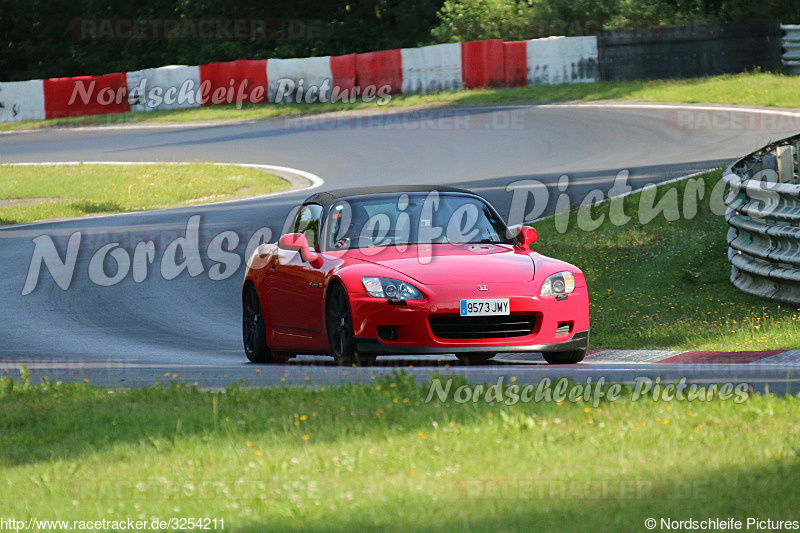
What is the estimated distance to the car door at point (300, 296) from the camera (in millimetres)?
10539

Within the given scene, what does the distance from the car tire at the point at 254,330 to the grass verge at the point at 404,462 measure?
3.78m

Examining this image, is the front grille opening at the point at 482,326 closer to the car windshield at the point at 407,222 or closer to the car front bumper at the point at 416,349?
the car front bumper at the point at 416,349

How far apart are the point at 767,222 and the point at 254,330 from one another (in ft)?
18.4

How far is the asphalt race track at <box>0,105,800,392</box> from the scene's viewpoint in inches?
388

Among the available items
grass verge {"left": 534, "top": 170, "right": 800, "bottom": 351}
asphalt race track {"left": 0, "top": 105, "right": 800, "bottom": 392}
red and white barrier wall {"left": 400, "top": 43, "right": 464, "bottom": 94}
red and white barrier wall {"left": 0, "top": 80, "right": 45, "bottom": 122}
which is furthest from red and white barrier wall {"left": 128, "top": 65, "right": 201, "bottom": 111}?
grass verge {"left": 534, "top": 170, "right": 800, "bottom": 351}

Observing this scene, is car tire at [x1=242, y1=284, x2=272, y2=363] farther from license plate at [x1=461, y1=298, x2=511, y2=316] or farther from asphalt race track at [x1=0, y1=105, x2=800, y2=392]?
license plate at [x1=461, y1=298, x2=511, y2=316]

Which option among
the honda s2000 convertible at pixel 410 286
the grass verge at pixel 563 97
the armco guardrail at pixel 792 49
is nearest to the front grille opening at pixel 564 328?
the honda s2000 convertible at pixel 410 286

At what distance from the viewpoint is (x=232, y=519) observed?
5059 mm

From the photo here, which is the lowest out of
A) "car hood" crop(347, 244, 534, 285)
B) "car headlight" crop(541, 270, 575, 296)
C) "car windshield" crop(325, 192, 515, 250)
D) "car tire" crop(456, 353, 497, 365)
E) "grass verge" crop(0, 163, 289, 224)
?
"grass verge" crop(0, 163, 289, 224)

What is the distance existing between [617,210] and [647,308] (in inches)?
183

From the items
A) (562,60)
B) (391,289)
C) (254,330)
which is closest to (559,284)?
(391,289)

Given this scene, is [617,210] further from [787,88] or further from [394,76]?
[394,76]

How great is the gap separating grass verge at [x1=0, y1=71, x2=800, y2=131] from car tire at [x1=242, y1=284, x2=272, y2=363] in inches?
838

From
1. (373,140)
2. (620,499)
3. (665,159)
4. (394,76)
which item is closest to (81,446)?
(620,499)
